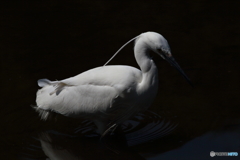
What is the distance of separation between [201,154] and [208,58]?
2.46m

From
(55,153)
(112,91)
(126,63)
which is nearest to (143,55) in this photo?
(112,91)

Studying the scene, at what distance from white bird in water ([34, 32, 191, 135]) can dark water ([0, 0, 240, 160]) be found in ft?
1.23

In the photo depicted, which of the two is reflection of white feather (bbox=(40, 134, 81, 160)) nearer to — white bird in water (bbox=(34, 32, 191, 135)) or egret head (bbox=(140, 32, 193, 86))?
white bird in water (bbox=(34, 32, 191, 135))

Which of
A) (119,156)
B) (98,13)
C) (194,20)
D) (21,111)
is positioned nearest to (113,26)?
(98,13)

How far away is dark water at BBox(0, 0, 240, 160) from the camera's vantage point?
4.87 meters

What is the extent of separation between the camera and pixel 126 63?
21.7ft

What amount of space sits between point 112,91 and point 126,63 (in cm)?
205

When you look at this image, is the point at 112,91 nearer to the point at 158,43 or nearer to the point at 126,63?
the point at 158,43

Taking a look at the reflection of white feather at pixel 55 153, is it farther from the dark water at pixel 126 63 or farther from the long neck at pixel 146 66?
the long neck at pixel 146 66

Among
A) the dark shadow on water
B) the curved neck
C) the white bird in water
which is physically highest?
the curved neck

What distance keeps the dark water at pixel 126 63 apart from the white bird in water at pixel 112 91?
1.23 feet

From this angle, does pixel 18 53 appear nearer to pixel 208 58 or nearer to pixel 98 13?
pixel 98 13

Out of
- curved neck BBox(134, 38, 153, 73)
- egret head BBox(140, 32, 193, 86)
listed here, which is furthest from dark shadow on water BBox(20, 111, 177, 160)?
egret head BBox(140, 32, 193, 86)

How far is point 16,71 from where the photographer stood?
21.4ft
